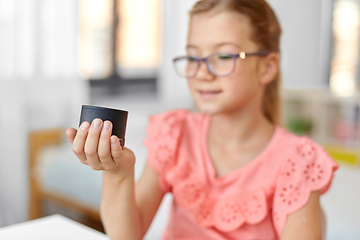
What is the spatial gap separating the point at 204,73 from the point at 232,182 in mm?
255

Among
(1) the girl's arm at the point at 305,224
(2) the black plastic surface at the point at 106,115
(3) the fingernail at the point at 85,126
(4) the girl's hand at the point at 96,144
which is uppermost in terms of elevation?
(2) the black plastic surface at the point at 106,115

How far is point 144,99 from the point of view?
331cm

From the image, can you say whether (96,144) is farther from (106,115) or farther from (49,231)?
(49,231)

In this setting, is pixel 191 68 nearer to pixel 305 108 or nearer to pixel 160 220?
pixel 160 220

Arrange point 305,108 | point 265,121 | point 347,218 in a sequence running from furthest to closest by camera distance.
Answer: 1. point 305,108
2. point 347,218
3. point 265,121

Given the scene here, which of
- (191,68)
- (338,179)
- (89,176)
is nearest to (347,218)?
(338,179)

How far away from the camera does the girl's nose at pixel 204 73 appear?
89cm

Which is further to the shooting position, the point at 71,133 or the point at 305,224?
the point at 305,224

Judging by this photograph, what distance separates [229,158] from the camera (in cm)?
100

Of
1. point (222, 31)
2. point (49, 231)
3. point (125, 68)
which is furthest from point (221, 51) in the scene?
point (125, 68)

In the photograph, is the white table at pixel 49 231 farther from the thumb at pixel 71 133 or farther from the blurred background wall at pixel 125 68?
the blurred background wall at pixel 125 68

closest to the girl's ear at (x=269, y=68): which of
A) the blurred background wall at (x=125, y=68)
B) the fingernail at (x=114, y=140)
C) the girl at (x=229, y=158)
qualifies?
the girl at (x=229, y=158)

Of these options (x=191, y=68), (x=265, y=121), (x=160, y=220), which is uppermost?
(x=191, y=68)

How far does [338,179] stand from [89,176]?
1150 millimetres
